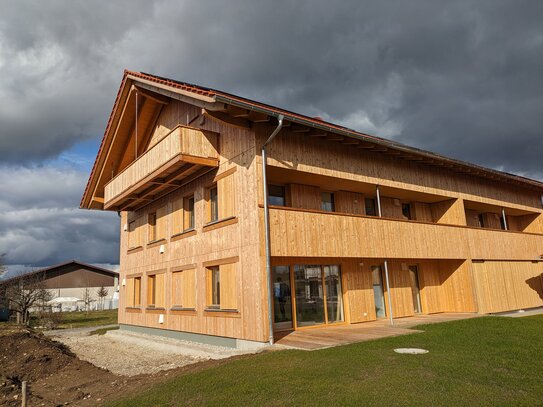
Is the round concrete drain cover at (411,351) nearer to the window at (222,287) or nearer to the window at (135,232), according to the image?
the window at (222,287)

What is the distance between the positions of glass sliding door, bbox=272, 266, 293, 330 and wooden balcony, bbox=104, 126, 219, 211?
4.01 m

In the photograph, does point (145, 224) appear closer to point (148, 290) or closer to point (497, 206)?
point (148, 290)

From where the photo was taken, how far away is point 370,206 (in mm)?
17406

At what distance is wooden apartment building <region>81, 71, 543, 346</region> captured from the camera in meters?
12.0

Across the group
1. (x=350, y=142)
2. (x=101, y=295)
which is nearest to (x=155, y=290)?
(x=350, y=142)

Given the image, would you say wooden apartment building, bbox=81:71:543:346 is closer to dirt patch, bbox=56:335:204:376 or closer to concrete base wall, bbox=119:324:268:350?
concrete base wall, bbox=119:324:268:350

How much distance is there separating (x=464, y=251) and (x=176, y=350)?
463 inches

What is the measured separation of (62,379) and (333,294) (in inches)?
332

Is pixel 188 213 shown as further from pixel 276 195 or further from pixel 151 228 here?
pixel 276 195

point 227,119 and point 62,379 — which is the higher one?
point 227,119

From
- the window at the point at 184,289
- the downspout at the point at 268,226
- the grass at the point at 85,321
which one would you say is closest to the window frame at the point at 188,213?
the window at the point at 184,289

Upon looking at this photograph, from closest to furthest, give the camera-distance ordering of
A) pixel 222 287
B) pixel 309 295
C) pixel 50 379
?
pixel 50 379 → pixel 222 287 → pixel 309 295

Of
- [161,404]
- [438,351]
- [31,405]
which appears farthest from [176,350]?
[438,351]

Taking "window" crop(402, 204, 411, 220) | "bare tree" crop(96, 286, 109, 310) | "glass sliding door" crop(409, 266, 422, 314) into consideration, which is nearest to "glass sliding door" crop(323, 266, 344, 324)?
"glass sliding door" crop(409, 266, 422, 314)
